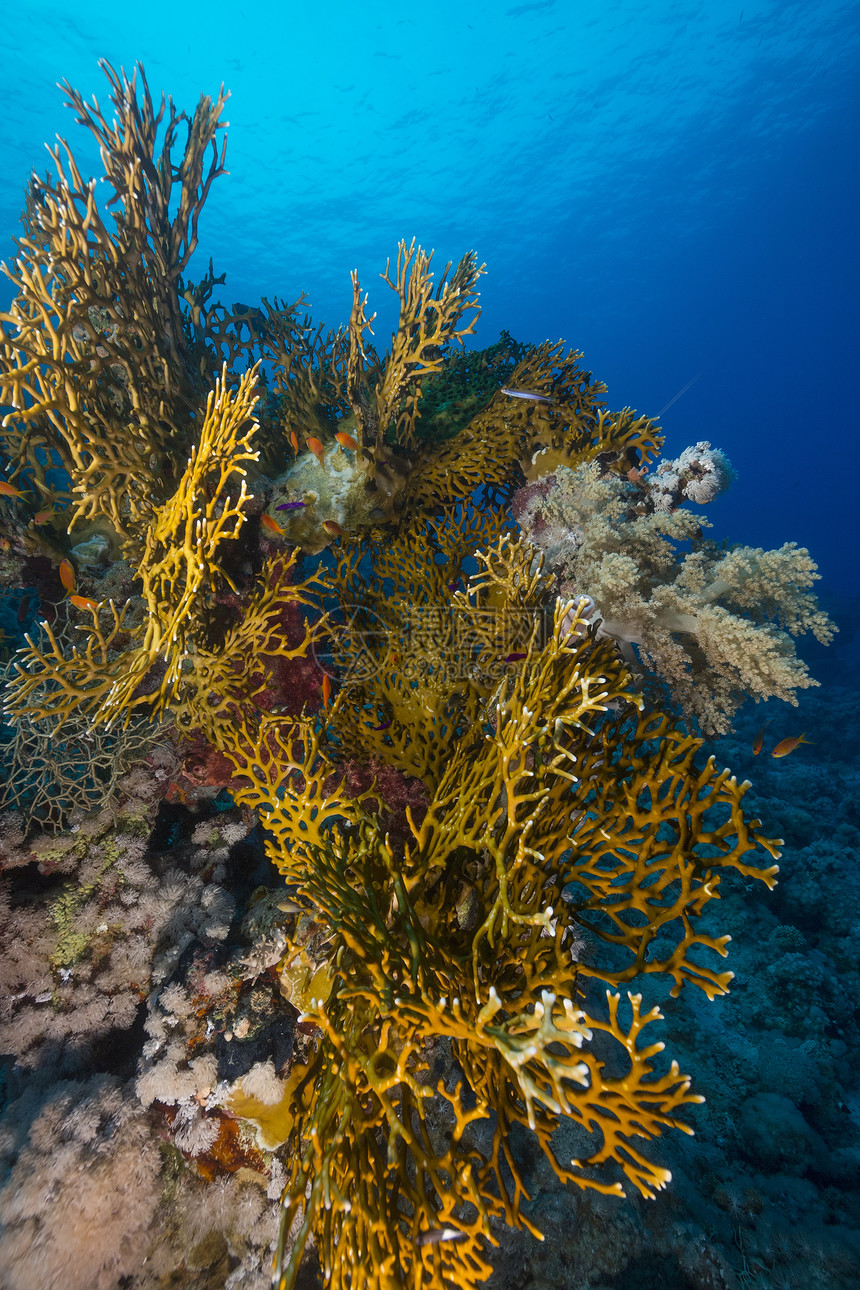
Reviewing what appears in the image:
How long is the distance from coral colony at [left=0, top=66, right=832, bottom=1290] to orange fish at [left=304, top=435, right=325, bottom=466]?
9 centimetres

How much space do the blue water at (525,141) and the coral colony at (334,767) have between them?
158 ft


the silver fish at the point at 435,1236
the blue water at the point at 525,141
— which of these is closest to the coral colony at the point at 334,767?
the silver fish at the point at 435,1236

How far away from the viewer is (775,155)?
6138 centimetres

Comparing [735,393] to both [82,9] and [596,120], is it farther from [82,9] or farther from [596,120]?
[82,9]

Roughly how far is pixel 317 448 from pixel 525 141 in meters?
76.0

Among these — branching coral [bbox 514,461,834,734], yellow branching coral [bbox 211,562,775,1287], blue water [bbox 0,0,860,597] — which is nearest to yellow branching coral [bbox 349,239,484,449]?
branching coral [bbox 514,461,834,734]

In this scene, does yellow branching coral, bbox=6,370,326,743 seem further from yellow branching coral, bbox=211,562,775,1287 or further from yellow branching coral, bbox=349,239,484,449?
yellow branching coral, bbox=349,239,484,449

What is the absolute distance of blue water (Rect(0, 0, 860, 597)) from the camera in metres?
46.2

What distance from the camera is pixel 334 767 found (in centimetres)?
380

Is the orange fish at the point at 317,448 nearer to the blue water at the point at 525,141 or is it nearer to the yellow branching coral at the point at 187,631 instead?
the yellow branching coral at the point at 187,631

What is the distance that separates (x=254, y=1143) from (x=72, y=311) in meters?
5.90

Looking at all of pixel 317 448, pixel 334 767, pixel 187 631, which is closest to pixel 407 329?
pixel 317 448

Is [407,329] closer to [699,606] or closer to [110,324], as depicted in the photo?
[110,324]

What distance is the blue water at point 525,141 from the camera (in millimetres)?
46250
